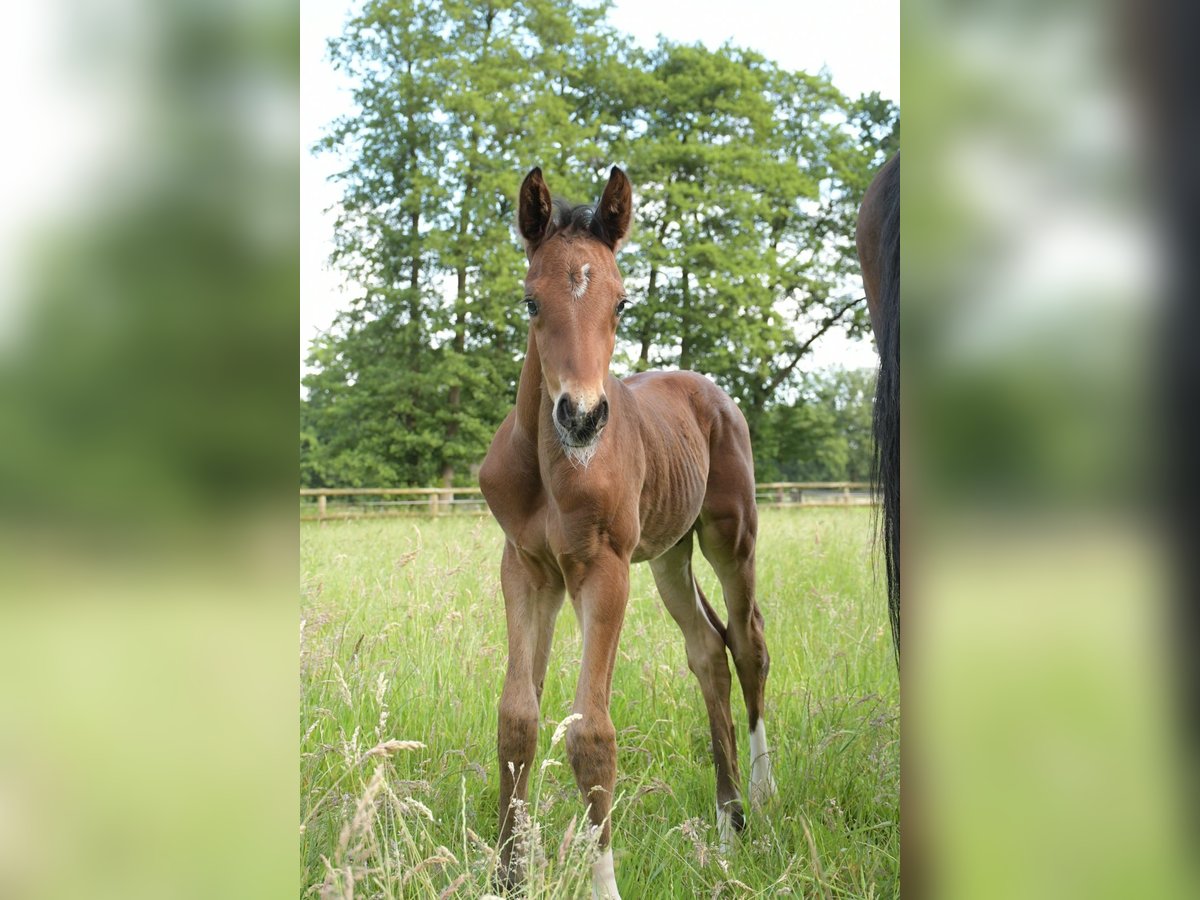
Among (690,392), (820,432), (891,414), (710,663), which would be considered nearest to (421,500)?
(820,432)

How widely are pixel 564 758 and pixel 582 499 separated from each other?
1.27 metres

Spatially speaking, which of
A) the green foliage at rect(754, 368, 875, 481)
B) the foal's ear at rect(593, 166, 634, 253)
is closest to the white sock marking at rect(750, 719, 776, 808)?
the foal's ear at rect(593, 166, 634, 253)

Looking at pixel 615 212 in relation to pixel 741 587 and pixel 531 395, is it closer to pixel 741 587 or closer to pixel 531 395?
pixel 531 395

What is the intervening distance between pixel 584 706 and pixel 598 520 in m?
0.55

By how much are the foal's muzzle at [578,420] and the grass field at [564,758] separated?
0.84 m

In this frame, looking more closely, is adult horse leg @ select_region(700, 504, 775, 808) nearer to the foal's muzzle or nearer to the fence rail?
the foal's muzzle

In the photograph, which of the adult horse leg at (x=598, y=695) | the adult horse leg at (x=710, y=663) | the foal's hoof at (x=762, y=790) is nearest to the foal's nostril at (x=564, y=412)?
the adult horse leg at (x=598, y=695)

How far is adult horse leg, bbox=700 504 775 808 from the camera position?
3.99 metres

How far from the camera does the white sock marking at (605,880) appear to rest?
2.59 m

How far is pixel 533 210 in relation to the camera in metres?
2.91

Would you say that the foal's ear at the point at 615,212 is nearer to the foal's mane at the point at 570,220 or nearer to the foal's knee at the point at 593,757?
the foal's mane at the point at 570,220
